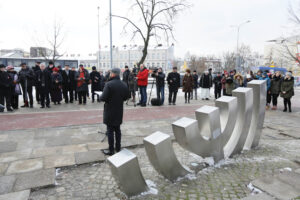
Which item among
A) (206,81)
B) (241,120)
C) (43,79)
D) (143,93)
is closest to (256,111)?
(241,120)

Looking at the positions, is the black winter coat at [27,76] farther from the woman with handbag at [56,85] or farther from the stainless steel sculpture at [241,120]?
the stainless steel sculpture at [241,120]

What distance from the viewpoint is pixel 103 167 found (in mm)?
4102

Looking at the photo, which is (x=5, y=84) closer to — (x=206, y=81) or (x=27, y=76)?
(x=27, y=76)

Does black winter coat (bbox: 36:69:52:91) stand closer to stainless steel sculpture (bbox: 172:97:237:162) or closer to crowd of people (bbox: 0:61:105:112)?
crowd of people (bbox: 0:61:105:112)

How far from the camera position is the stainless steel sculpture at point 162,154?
10.3 ft

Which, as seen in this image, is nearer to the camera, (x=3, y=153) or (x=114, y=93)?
(x=114, y=93)

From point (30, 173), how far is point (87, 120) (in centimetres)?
406

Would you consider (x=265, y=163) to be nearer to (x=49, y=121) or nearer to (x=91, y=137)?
(x=91, y=137)

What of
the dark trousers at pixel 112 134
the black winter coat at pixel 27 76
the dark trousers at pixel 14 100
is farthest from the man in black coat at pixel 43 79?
the dark trousers at pixel 112 134

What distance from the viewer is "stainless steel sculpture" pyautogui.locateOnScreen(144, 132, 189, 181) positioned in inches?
123

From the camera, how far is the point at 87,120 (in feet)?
25.5

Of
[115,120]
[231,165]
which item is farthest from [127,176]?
[231,165]

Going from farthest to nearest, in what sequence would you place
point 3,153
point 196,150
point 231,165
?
point 3,153 → point 231,165 → point 196,150

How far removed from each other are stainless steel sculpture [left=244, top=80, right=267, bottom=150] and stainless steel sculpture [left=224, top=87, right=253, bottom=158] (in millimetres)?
295
